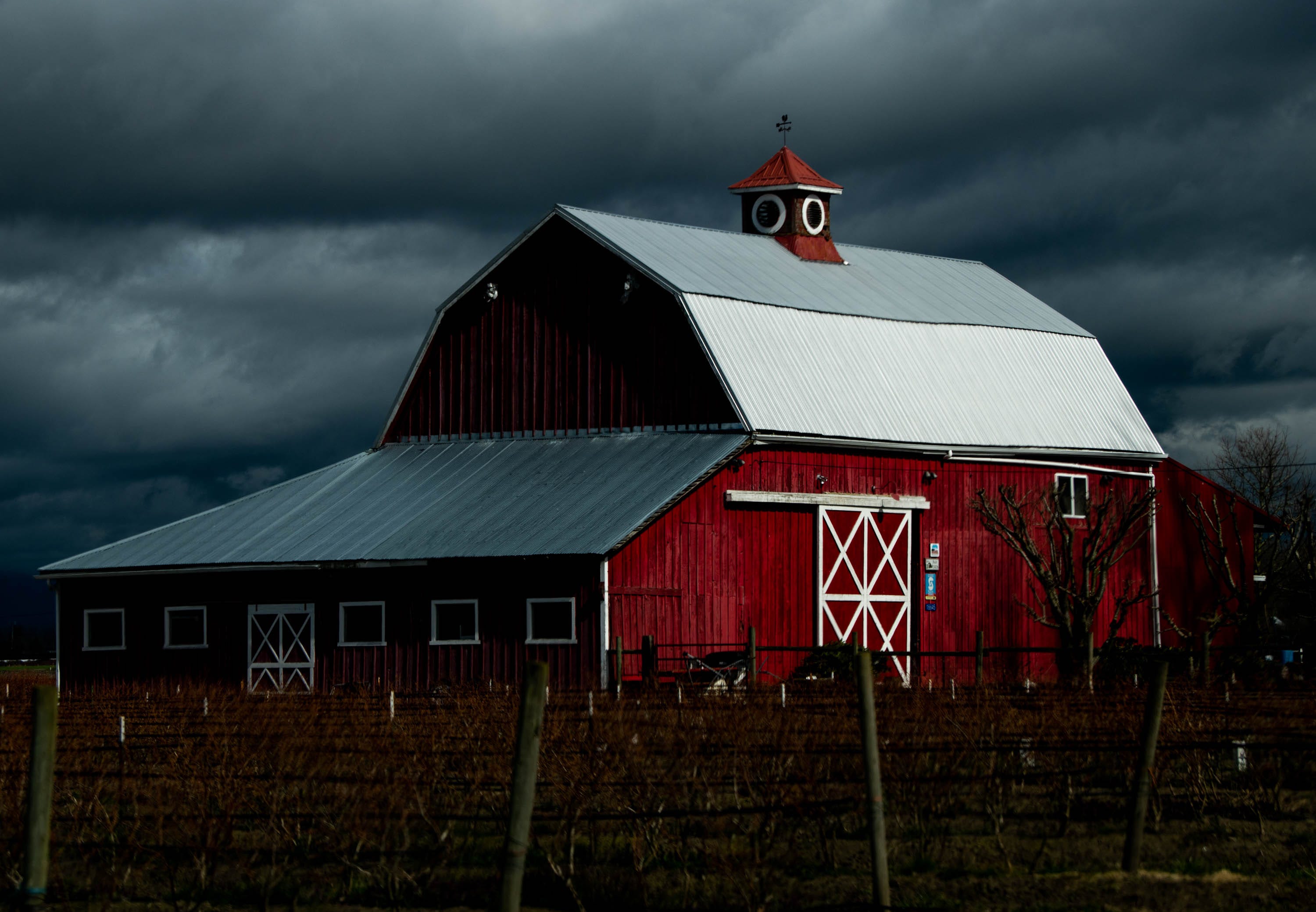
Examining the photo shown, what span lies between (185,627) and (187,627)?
0.06 meters

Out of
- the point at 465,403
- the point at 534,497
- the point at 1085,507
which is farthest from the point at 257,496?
the point at 1085,507

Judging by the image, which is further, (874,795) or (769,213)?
(769,213)

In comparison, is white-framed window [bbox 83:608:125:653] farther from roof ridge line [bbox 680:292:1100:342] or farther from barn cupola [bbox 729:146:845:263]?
barn cupola [bbox 729:146:845:263]

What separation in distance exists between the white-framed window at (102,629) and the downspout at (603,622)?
476 inches

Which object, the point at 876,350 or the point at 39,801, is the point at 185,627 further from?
the point at 39,801

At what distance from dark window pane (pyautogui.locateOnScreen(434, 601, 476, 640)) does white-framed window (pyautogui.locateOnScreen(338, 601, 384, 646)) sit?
1.41 meters

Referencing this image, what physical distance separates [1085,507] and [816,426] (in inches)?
324

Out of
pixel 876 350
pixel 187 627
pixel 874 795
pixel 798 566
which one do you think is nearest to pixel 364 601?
pixel 187 627

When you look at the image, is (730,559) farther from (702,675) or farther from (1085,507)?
(1085,507)

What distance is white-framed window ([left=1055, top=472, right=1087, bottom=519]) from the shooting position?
38688 mm

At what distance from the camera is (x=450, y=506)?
34.5 m

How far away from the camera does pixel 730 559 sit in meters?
32.2

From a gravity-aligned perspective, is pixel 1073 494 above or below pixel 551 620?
above

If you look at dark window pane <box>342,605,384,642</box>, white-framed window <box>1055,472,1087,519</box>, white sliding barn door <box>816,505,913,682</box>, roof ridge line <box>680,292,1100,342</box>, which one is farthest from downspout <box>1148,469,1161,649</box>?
dark window pane <box>342,605,384,642</box>
